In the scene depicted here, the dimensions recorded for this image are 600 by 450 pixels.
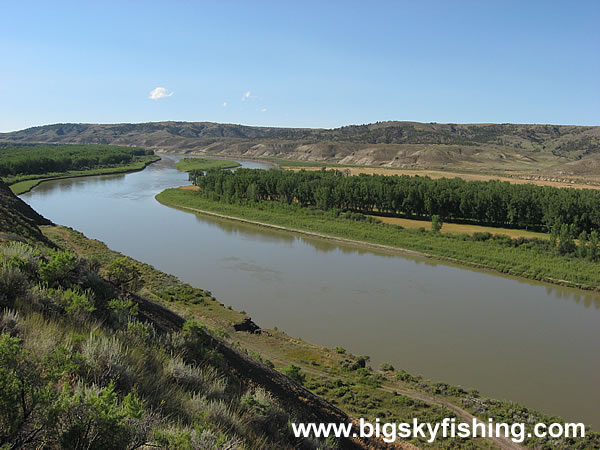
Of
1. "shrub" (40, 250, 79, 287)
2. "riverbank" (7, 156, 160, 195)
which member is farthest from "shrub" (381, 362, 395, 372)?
"riverbank" (7, 156, 160, 195)

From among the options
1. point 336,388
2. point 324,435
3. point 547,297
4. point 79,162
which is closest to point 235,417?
point 324,435

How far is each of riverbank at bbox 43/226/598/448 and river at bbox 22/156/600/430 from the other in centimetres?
156

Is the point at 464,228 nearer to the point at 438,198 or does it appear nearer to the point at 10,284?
the point at 438,198

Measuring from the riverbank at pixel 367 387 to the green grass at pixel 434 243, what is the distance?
20349 mm

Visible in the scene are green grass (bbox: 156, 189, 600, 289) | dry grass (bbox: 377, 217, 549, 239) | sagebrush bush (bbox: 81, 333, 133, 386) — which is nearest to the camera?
sagebrush bush (bbox: 81, 333, 133, 386)

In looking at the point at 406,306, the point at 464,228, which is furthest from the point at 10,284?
the point at 464,228

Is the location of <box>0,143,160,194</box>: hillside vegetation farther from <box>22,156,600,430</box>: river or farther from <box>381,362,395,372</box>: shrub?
<box>381,362,395,372</box>: shrub

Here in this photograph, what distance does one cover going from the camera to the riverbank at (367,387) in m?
13.8

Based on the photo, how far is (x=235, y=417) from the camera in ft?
18.6

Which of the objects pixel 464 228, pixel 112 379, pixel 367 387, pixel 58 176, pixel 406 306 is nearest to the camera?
pixel 112 379

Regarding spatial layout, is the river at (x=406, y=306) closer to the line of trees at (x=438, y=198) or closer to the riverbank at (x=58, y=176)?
the line of trees at (x=438, y=198)

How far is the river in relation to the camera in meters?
18.2

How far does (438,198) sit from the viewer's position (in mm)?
52688

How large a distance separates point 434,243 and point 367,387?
87.9 feet
